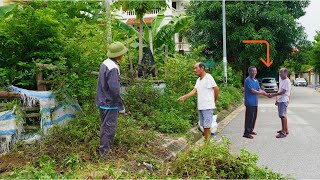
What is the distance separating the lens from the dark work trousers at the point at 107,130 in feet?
19.7

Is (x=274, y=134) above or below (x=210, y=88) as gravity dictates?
below

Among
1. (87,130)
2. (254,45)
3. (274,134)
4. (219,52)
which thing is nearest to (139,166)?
(87,130)

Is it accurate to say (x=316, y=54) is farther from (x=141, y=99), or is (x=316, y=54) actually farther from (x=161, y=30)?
(x=141, y=99)

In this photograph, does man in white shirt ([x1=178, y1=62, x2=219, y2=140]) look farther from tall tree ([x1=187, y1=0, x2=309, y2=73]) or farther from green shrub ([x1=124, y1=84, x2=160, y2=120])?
tall tree ([x1=187, y1=0, x2=309, y2=73])

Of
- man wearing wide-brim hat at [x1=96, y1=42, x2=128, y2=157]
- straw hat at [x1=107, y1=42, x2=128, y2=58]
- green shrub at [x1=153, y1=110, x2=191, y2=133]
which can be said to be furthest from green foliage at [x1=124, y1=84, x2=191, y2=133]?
straw hat at [x1=107, y1=42, x2=128, y2=58]

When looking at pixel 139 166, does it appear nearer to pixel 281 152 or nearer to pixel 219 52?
pixel 281 152

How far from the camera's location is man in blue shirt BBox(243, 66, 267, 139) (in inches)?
360

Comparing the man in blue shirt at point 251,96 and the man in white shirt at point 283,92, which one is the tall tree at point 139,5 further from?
the man in white shirt at point 283,92

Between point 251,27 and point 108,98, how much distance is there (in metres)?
23.3

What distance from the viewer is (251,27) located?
27781 mm

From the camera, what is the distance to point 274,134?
10.4 metres

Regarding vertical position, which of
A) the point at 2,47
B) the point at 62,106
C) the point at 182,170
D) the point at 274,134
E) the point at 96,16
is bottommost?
the point at 274,134

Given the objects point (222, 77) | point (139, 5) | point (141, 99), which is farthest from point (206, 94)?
point (222, 77)

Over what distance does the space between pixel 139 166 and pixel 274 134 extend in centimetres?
568
